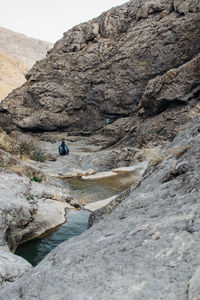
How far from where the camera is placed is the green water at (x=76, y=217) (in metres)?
6.35

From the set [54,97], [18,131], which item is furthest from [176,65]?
[18,131]

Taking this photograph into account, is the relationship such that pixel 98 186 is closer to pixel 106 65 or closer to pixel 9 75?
pixel 106 65

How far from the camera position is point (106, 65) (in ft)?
94.8

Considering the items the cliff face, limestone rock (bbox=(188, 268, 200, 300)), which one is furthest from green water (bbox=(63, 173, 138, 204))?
the cliff face

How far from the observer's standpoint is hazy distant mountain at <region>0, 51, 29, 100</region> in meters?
72.5

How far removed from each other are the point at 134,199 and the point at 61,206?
16.4ft

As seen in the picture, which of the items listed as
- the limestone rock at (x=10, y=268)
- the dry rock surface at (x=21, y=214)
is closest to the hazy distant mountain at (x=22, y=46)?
the dry rock surface at (x=21, y=214)

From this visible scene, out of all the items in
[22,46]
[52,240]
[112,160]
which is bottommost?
[112,160]

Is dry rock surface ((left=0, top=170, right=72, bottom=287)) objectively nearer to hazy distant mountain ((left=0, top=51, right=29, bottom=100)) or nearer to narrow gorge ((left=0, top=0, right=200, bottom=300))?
narrow gorge ((left=0, top=0, right=200, bottom=300))

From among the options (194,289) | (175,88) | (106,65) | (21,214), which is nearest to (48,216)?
(21,214)

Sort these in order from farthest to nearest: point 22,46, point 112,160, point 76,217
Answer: point 22,46
point 112,160
point 76,217

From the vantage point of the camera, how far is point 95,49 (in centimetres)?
2970

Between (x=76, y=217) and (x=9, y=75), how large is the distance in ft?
255

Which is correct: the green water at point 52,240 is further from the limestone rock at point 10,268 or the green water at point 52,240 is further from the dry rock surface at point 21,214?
the limestone rock at point 10,268
